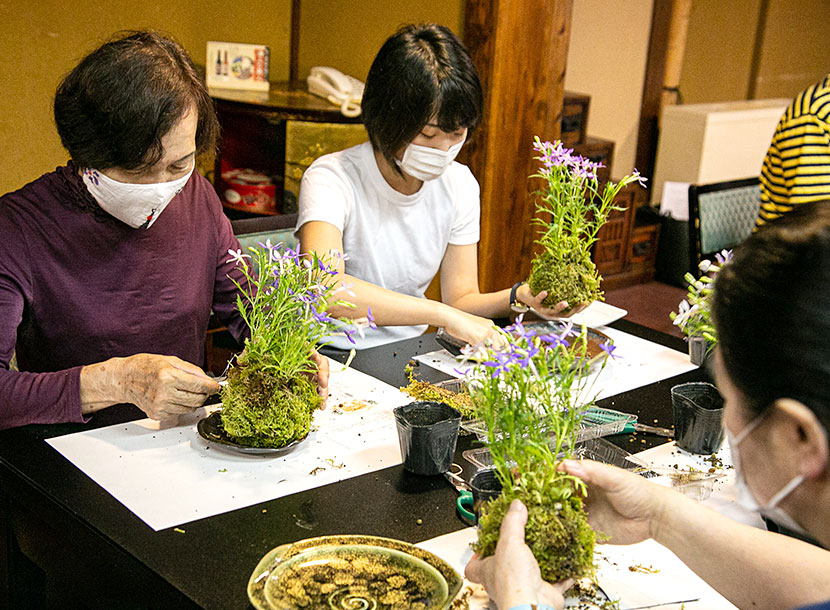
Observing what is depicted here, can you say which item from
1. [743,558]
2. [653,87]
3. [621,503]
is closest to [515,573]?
[621,503]

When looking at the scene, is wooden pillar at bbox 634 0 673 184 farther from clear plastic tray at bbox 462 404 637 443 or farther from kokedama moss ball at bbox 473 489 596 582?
kokedama moss ball at bbox 473 489 596 582

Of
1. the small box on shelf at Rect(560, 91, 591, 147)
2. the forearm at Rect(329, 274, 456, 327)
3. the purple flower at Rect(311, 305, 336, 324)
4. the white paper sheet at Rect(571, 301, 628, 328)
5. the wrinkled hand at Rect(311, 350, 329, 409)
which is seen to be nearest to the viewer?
the purple flower at Rect(311, 305, 336, 324)

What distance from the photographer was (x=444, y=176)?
8.41ft

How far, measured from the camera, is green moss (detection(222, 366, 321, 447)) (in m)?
1.54

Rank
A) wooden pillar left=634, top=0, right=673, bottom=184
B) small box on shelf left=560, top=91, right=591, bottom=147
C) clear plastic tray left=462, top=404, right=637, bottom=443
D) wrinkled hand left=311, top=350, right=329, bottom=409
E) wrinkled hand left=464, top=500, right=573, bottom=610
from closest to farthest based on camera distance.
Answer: wrinkled hand left=464, top=500, right=573, bottom=610 → clear plastic tray left=462, top=404, right=637, bottom=443 → wrinkled hand left=311, top=350, right=329, bottom=409 → small box on shelf left=560, top=91, right=591, bottom=147 → wooden pillar left=634, top=0, right=673, bottom=184

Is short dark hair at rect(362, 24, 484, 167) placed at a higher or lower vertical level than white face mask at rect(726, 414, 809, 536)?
higher

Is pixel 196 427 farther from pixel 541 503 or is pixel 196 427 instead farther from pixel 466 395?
pixel 541 503

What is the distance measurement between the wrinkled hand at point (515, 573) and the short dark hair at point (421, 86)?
129cm

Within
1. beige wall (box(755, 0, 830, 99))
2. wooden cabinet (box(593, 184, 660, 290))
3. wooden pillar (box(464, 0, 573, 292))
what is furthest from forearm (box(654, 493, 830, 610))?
beige wall (box(755, 0, 830, 99))

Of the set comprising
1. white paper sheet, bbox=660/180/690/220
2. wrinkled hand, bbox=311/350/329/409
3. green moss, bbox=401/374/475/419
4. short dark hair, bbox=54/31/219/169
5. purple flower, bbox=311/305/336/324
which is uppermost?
short dark hair, bbox=54/31/219/169

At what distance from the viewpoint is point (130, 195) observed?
5.80 ft

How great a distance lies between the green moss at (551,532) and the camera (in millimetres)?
1143

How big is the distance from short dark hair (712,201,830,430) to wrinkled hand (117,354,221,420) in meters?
0.96

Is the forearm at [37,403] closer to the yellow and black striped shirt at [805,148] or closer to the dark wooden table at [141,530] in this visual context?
the dark wooden table at [141,530]
